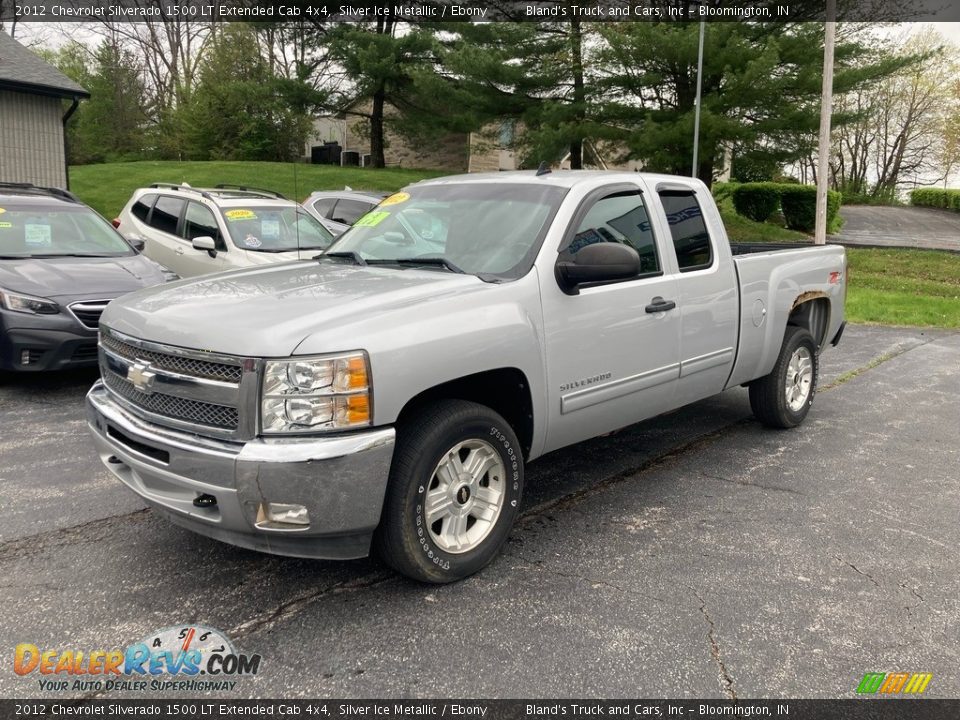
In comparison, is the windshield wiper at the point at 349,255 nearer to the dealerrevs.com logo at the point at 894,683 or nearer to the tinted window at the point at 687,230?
the tinted window at the point at 687,230

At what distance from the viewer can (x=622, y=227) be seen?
474cm

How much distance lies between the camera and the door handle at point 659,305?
4613 mm

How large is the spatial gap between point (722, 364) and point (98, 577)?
378cm

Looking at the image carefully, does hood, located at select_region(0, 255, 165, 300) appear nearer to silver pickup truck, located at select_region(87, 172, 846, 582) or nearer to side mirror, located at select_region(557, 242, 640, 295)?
silver pickup truck, located at select_region(87, 172, 846, 582)

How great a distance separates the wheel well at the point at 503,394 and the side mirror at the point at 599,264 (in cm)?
57

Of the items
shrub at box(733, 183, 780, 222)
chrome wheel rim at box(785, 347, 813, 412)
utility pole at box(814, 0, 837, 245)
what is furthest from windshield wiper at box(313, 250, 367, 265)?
shrub at box(733, 183, 780, 222)

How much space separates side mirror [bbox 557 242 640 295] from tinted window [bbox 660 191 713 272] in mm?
1091

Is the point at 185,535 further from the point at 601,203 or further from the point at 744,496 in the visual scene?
the point at 744,496

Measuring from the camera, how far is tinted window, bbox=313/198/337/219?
13775mm

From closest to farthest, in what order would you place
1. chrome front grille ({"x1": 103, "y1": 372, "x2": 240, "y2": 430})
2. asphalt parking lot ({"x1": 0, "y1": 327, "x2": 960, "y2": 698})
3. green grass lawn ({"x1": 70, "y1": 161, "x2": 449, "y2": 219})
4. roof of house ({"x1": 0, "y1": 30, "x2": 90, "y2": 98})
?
asphalt parking lot ({"x1": 0, "y1": 327, "x2": 960, "y2": 698}), chrome front grille ({"x1": 103, "y1": 372, "x2": 240, "y2": 430}), roof of house ({"x1": 0, "y1": 30, "x2": 90, "y2": 98}), green grass lawn ({"x1": 70, "y1": 161, "x2": 449, "y2": 219})

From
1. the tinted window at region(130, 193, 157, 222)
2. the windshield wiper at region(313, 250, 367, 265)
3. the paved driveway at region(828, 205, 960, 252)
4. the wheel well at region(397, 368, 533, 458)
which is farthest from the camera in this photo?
the paved driveway at region(828, 205, 960, 252)

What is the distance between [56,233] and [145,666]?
628cm

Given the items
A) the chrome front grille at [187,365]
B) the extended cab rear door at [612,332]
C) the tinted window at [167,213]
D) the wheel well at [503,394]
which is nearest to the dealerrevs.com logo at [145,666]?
the chrome front grille at [187,365]

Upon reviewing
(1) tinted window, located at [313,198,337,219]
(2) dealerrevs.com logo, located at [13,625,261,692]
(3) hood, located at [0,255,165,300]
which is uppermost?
(1) tinted window, located at [313,198,337,219]
